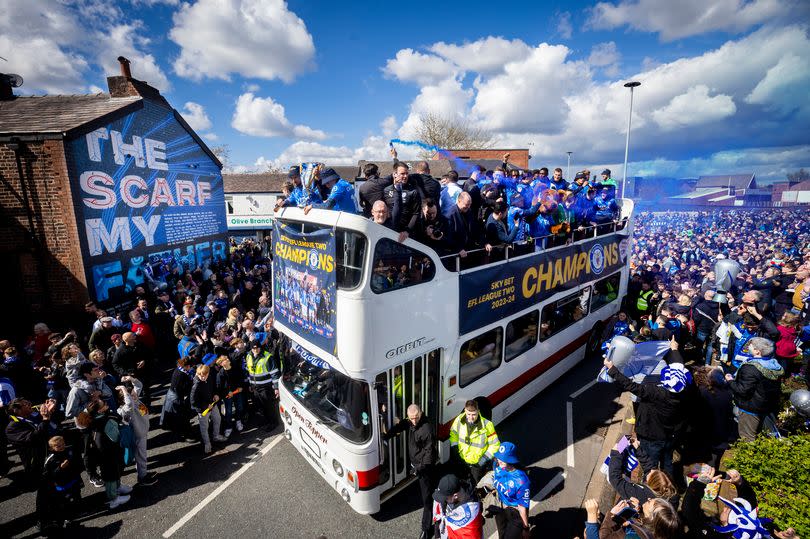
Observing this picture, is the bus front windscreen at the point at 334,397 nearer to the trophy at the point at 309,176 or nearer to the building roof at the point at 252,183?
the trophy at the point at 309,176

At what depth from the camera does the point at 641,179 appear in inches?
1406

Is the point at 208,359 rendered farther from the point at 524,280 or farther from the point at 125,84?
the point at 125,84

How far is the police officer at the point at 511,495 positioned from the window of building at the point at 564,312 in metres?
3.64

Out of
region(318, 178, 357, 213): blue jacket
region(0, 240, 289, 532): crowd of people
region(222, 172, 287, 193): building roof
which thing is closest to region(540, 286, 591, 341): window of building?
region(318, 178, 357, 213): blue jacket

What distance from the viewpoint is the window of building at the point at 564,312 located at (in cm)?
738

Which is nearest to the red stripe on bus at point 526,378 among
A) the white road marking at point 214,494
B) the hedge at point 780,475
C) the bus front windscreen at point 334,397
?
the bus front windscreen at point 334,397

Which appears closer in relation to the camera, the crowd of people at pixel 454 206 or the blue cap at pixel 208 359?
the crowd of people at pixel 454 206

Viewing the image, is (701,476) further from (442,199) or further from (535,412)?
(442,199)

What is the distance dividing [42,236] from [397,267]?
1119 centimetres

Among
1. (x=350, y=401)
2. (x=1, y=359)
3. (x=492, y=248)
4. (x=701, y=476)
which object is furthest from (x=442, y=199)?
(x=1, y=359)

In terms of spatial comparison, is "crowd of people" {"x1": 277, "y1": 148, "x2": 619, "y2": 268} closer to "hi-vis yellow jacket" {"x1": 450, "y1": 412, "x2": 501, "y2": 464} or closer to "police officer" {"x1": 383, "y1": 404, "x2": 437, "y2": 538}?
"police officer" {"x1": 383, "y1": 404, "x2": 437, "y2": 538}

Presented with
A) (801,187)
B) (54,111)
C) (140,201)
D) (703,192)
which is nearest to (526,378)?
(140,201)

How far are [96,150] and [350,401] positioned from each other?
11.7 meters

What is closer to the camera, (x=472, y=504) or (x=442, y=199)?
(x=472, y=504)
